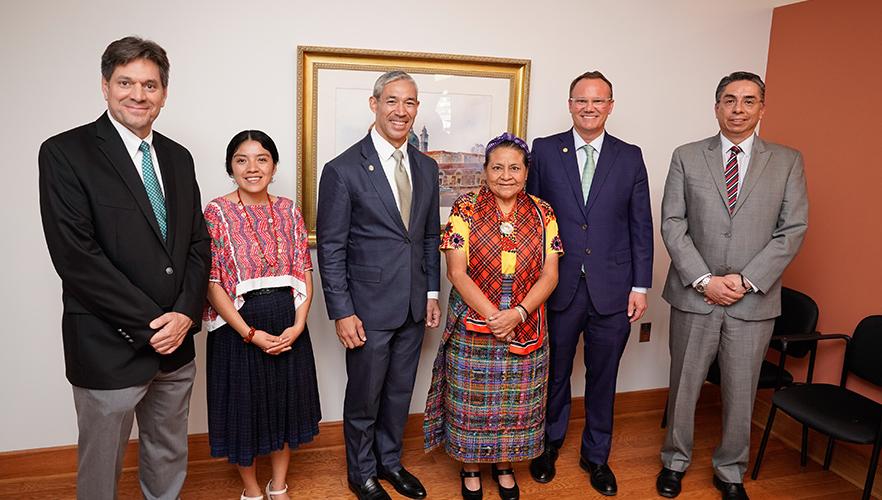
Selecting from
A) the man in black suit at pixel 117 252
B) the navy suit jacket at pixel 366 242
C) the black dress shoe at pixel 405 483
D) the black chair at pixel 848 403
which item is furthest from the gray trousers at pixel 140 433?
the black chair at pixel 848 403

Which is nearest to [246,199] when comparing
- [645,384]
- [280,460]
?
[280,460]

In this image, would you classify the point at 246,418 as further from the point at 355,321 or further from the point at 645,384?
the point at 645,384

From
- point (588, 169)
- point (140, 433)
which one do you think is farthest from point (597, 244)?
point (140, 433)

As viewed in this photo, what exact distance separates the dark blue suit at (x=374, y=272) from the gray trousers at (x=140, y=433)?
26.0 inches

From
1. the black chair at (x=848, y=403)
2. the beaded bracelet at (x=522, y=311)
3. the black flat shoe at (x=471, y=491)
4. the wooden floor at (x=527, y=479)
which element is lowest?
the wooden floor at (x=527, y=479)

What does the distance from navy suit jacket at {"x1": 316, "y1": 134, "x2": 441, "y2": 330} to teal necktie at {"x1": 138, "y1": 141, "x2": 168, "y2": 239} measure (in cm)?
62

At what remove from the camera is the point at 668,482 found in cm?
291

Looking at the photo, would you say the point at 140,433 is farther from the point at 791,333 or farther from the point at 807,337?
the point at 791,333

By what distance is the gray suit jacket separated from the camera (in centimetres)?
270

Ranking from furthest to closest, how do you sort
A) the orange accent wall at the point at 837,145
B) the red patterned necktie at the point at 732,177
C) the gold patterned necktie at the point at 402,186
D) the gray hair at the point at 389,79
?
the orange accent wall at the point at 837,145
the red patterned necktie at the point at 732,177
the gold patterned necktie at the point at 402,186
the gray hair at the point at 389,79

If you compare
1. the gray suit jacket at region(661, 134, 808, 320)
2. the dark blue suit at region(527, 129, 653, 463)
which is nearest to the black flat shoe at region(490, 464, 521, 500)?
the dark blue suit at region(527, 129, 653, 463)

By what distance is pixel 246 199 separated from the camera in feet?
8.05

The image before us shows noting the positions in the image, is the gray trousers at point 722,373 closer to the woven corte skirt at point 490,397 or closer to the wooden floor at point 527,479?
the wooden floor at point 527,479

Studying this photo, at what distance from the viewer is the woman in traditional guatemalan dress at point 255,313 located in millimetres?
2371
